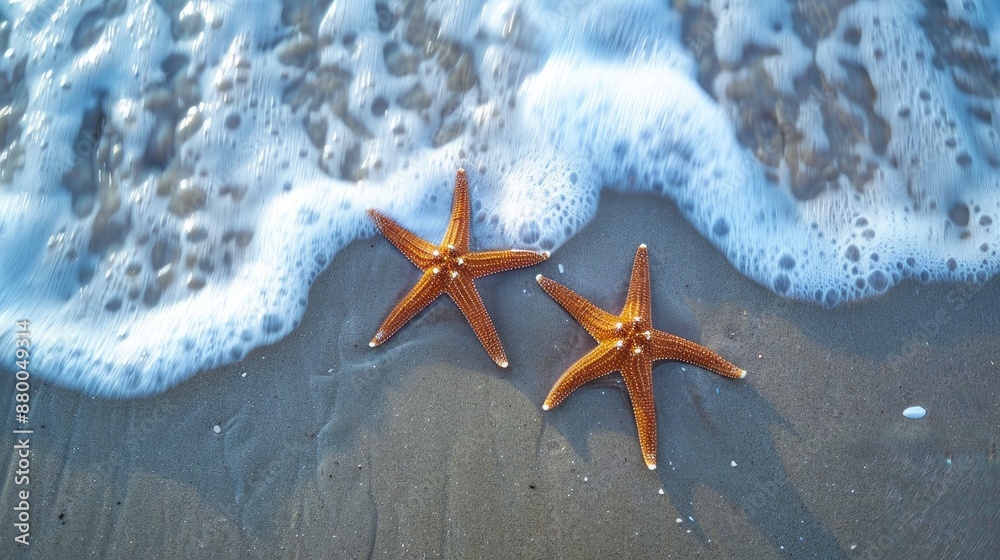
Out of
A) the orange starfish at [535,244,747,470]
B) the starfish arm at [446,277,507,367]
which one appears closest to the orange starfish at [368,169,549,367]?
the starfish arm at [446,277,507,367]

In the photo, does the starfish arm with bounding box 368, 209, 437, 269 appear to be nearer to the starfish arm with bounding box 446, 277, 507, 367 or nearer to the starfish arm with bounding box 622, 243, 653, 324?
the starfish arm with bounding box 446, 277, 507, 367

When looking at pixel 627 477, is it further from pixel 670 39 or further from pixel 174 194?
pixel 174 194

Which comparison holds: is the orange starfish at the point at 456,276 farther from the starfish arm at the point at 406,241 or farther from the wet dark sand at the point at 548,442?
the wet dark sand at the point at 548,442

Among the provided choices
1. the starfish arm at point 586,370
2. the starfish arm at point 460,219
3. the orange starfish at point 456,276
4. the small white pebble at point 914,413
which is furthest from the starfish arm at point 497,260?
the small white pebble at point 914,413

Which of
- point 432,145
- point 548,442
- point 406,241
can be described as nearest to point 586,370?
point 548,442

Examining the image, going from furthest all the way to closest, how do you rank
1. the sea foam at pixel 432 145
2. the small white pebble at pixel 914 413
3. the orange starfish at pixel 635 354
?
the sea foam at pixel 432 145, the small white pebble at pixel 914 413, the orange starfish at pixel 635 354

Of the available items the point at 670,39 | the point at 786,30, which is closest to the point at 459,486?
the point at 670,39
